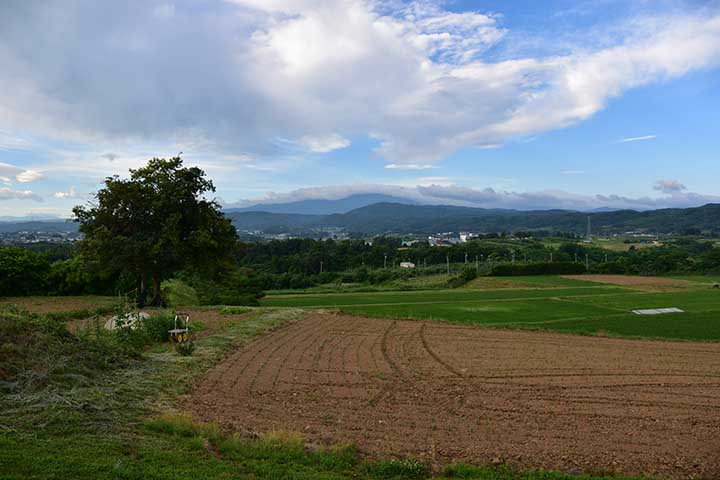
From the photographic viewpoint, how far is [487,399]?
1153cm

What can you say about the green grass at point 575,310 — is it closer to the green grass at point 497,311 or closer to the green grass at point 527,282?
the green grass at point 497,311

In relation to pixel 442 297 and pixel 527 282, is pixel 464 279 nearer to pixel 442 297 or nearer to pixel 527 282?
pixel 527 282

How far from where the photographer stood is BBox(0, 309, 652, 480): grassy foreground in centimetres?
624

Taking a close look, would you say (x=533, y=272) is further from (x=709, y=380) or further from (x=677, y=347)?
(x=709, y=380)

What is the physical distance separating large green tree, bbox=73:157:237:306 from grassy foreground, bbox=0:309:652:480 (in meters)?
12.4

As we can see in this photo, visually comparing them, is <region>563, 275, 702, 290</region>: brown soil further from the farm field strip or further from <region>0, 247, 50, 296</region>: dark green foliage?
<region>0, 247, 50, 296</region>: dark green foliage

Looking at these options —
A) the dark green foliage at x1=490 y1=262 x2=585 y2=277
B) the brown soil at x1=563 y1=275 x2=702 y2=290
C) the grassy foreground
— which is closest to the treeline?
the dark green foliage at x1=490 y1=262 x2=585 y2=277

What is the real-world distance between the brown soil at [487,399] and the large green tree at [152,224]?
27.5ft

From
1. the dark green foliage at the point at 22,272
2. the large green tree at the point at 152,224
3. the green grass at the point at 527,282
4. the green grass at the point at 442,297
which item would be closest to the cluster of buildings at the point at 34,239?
the green grass at the point at 442,297

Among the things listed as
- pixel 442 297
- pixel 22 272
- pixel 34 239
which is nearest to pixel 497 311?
pixel 442 297

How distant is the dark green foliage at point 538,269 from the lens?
6681 cm

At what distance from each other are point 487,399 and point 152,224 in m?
19.8

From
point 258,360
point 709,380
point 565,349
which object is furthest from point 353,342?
point 709,380

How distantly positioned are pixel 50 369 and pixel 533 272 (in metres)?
65.6
